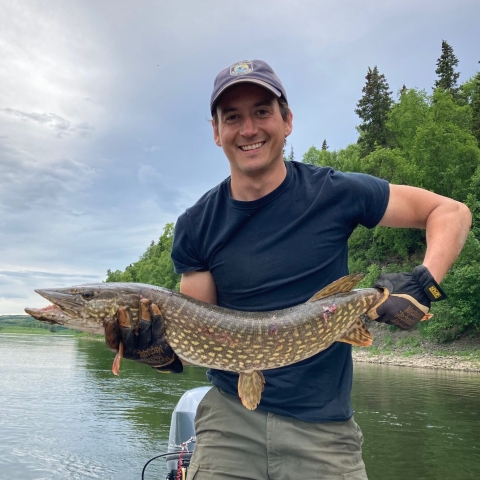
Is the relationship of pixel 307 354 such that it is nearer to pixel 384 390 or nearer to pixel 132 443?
pixel 132 443

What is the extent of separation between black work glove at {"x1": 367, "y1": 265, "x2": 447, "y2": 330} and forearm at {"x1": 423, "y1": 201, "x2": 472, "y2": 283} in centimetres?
8

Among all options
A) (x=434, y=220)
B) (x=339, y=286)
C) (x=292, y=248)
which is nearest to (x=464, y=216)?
(x=434, y=220)

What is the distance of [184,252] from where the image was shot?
2705 mm

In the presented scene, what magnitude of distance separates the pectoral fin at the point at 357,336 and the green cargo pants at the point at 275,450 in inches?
16.0

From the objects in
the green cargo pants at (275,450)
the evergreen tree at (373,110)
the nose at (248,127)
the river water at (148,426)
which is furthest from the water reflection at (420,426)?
the evergreen tree at (373,110)

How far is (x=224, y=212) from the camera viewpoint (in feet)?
8.68

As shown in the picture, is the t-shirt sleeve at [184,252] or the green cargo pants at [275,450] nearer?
the green cargo pants at [275,450]

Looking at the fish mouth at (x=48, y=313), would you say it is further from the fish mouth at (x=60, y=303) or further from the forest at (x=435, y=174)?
the forest at (x=435, y=174)

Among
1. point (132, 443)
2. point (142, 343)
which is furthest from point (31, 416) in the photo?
point (142, 343)

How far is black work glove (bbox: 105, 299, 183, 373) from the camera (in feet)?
8.28

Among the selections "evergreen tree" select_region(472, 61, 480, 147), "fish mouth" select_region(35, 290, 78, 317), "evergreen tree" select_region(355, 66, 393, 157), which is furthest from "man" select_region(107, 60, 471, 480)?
"evergreen tree" select_region(355, 66, 393, 157)

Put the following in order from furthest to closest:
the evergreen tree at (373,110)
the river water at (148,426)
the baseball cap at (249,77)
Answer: the evergreen tree at (373,110) < the river water at (148,426) < the baseball cap at (249,77)

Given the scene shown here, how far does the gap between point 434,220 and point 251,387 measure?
128 cm

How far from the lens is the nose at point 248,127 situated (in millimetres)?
2482
